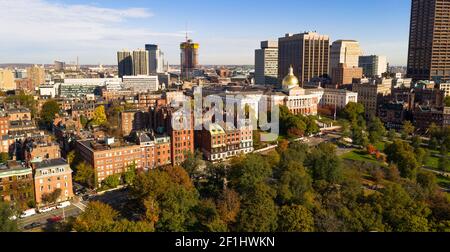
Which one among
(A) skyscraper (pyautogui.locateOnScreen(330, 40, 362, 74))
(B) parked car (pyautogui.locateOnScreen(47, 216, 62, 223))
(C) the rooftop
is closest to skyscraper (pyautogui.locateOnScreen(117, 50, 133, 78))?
(A) skyscraper (pyautogui.locateOnScreen(330, 40, 362, 74))

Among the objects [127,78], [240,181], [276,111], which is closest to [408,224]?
[240,181]

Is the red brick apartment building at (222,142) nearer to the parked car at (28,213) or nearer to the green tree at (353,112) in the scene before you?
the parked car at (28,213)

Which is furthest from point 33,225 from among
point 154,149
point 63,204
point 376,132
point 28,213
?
point 376,132

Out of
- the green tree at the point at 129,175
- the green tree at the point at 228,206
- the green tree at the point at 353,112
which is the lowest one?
the green tree at the point at 129,175

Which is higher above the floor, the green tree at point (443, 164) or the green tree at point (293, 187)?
the green tree at point (293, 187)

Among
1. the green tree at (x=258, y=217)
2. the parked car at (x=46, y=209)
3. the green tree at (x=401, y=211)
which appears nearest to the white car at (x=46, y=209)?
the parked car at (x=46, y=209)

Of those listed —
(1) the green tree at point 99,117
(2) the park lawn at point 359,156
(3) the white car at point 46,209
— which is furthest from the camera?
(1) the green tree at point 99,117
